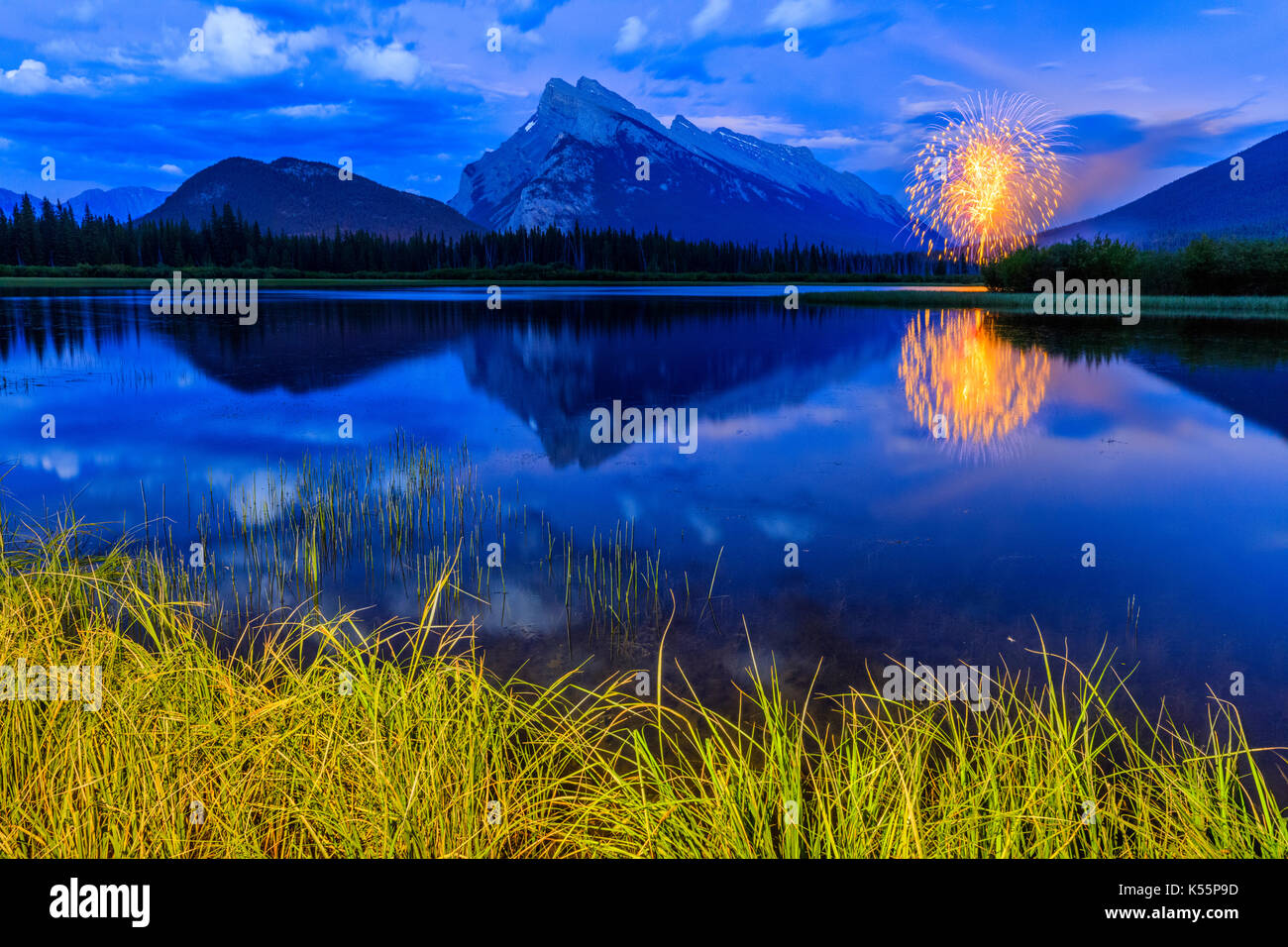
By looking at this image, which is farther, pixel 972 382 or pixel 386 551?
pixel 972 382

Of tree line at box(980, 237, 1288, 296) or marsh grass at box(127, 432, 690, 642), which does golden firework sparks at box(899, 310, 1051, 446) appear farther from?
tree line at box(980, 237, 1288, 296)

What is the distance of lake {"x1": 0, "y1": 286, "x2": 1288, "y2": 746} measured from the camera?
37.4 ft

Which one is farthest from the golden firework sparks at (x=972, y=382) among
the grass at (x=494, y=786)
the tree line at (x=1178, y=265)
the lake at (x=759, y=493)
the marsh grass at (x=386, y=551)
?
the tree line at (x=1178, y=265)

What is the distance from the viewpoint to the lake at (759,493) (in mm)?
11398

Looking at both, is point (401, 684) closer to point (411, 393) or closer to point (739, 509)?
point (739, 509)

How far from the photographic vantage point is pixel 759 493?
62.7 ft

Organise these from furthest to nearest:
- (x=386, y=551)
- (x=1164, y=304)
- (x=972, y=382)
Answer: (x=1164, y=304)
(x=972, y=382)
(x=386, y=551)

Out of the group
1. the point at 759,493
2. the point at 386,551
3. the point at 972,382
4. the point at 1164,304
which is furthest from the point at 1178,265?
the point at 386,551

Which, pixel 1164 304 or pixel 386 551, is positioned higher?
pixel 1164 304

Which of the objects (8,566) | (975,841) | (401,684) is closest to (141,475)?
(8,566)

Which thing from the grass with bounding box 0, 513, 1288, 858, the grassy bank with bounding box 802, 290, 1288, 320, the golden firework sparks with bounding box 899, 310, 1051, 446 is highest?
the grassy bank with bounding box 802, 290, 1288, 320

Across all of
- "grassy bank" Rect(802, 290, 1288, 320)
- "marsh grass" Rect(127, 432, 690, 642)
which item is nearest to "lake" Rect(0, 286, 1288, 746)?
"marsh grass" Rect(127, 432, 690, 642)

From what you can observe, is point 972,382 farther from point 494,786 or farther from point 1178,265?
point 1178,265
